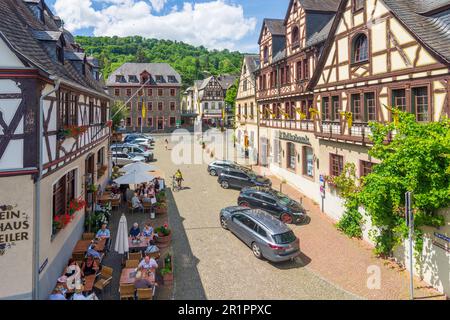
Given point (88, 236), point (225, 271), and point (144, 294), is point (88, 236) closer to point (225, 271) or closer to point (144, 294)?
point (144, 294)

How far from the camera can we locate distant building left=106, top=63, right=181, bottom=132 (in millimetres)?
61059

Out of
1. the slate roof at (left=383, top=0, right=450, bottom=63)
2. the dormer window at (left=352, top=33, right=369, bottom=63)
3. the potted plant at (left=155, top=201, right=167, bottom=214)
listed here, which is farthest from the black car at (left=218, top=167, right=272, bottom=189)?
the slate roof at (left=383, top=0, right=450, bottom=63)

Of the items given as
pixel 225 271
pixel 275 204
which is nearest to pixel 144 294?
pixel 225 271

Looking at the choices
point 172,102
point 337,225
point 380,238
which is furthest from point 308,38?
point 172,102

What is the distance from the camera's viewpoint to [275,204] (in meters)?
16.5

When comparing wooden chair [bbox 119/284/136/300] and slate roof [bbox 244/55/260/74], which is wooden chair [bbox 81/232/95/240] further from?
slate roof [bbox 244/55/260/74]

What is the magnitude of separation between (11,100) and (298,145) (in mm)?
18584

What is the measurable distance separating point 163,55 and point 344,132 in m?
144

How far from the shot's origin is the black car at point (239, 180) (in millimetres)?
22384

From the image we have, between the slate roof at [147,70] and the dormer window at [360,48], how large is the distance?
5213 cm

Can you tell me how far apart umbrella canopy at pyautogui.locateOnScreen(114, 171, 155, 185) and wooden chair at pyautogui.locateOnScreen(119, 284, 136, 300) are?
8026 millimetres

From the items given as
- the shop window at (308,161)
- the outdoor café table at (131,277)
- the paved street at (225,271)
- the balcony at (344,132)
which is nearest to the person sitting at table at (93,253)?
the outdoor café table at (131,277)
